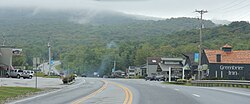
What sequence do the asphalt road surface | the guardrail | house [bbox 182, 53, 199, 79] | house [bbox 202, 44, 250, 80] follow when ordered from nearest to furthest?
the asphalt road surface, the guardrail, house [bbox 202, 44, 250, 80], house [bbox 182, 53, 199, 79]

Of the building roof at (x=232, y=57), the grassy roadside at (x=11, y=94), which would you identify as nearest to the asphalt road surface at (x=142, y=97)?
the grassy roadside at (x=11, y=94)

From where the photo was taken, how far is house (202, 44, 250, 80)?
273 ft

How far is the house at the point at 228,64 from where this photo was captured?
8331 centimetres

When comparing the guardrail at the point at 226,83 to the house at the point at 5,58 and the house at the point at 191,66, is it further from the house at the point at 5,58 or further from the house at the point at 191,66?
the house at the point at 5,58

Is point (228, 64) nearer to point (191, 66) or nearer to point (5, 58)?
point (191, 66)

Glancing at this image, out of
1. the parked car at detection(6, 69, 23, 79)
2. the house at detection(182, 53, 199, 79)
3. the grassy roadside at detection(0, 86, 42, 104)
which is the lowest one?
the grassy roadside at detection(0, 86, 42, 104)

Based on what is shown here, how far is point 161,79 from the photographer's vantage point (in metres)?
95.3

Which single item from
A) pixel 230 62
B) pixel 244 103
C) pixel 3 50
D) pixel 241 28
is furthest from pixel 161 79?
pixel 244 103

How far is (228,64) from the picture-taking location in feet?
276

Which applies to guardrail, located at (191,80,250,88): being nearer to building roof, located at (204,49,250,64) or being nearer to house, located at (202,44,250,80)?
house, located at (202,44,250,80)

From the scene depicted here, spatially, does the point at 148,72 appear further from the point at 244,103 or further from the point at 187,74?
the point at 244,103

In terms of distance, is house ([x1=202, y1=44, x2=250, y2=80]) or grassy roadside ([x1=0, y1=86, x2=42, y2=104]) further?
Answer: house ([x1=202, y1=44, x2=250, y2=80])

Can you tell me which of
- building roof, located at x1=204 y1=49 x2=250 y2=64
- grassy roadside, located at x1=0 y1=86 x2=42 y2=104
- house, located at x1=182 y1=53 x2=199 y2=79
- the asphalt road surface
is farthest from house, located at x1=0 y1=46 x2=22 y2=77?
the asphalt road surface

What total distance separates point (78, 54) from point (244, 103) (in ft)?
504
